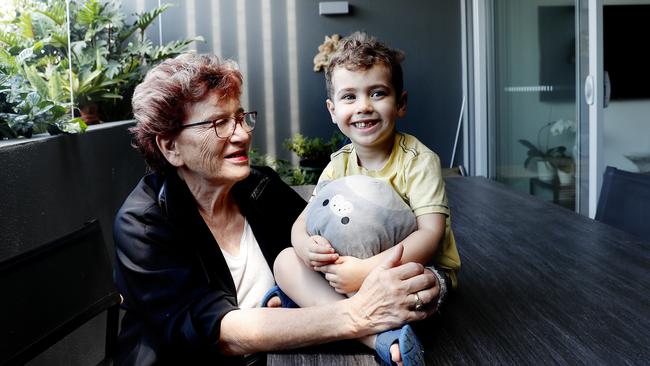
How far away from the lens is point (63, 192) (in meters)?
2.49

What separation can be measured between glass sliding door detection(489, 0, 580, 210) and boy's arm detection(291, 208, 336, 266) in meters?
2.97

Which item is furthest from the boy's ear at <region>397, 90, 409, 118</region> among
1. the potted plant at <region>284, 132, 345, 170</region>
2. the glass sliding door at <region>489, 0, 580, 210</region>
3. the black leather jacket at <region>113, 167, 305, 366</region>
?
the potted plant at <region>284, 132, 345, 170</region>

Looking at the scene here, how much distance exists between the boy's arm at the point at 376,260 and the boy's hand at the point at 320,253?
11mm

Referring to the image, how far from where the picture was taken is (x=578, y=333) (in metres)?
1.05

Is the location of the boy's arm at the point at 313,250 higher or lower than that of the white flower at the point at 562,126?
lower

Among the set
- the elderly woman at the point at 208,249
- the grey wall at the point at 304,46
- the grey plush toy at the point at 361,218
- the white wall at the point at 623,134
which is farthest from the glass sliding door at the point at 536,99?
the grey plush toy at the point at 361,218

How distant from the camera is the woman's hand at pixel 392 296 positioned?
980 mm

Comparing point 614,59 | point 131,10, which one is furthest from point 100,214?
point 131,10

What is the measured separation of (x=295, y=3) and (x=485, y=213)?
442 centimetres

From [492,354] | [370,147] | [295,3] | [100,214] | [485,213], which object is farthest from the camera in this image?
[295,3]

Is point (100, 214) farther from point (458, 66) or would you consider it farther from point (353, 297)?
point (458, 66)

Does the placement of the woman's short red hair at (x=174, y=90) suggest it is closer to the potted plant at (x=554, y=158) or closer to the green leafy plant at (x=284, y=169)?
the potted plant at (x=554, y=158)

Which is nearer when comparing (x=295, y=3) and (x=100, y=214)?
(x=100, y=214)

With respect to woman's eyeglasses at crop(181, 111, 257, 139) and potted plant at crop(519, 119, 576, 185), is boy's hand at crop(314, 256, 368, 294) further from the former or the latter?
potted plant at crop(519, 119, 576, 185)
